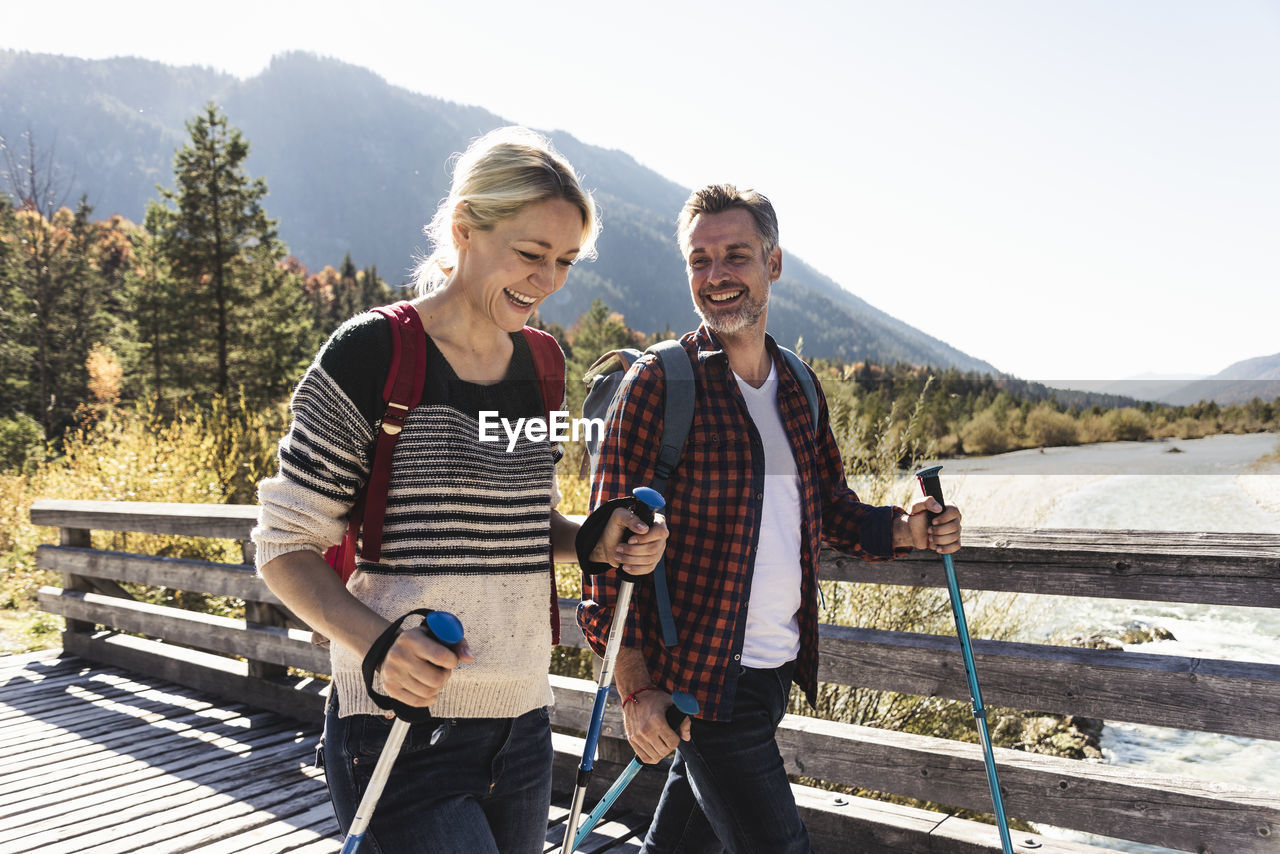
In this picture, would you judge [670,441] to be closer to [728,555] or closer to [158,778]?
[728,555]

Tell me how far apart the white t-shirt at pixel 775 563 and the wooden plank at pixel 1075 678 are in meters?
0.79

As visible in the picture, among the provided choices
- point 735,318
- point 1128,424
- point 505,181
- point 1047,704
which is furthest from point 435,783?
point 1128,424

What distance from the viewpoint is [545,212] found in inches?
61.0

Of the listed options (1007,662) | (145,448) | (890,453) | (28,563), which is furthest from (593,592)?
(28,563)

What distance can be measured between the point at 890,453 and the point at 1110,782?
10.5ft

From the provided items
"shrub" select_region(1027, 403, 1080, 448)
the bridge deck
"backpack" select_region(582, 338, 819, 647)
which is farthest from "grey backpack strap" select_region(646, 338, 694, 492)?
"shrub" select_region(1027, 403, 1080, 448)

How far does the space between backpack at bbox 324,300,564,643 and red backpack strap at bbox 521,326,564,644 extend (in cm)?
31

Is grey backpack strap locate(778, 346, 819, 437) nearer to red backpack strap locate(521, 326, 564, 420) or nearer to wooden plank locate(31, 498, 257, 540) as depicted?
red backpack strap locate(521, 326, 564, 420)

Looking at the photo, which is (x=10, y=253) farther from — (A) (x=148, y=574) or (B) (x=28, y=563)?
(A) (x=148, y=574)

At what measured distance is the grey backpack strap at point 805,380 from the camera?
2.34 meters

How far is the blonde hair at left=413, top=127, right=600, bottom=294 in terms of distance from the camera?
5.00 feet

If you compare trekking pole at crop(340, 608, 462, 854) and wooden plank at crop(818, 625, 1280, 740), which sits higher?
trekking pole at crop(340, 608, 462, 854)

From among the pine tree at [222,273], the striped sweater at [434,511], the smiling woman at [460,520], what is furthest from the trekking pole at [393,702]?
the pine tree at [222,273]

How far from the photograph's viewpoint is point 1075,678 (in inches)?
97.3
